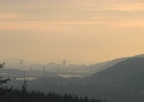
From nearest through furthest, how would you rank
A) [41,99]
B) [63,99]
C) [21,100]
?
[21,100] → [41,99] → [63,99]

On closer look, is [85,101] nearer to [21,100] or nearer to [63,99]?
[63,99]

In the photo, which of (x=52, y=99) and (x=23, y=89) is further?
Answer: (x=52, y=99)

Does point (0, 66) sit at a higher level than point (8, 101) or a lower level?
A: higher

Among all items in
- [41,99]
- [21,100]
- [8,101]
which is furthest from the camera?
[41,99]

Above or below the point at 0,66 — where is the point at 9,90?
below

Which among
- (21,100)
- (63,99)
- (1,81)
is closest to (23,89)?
(21,100)

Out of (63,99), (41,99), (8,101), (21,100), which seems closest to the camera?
(8,101)

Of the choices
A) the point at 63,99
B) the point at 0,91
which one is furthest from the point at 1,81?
the point at 63,99

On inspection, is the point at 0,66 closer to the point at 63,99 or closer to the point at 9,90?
the point at 9,90

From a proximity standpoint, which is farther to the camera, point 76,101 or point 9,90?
point 76,101
